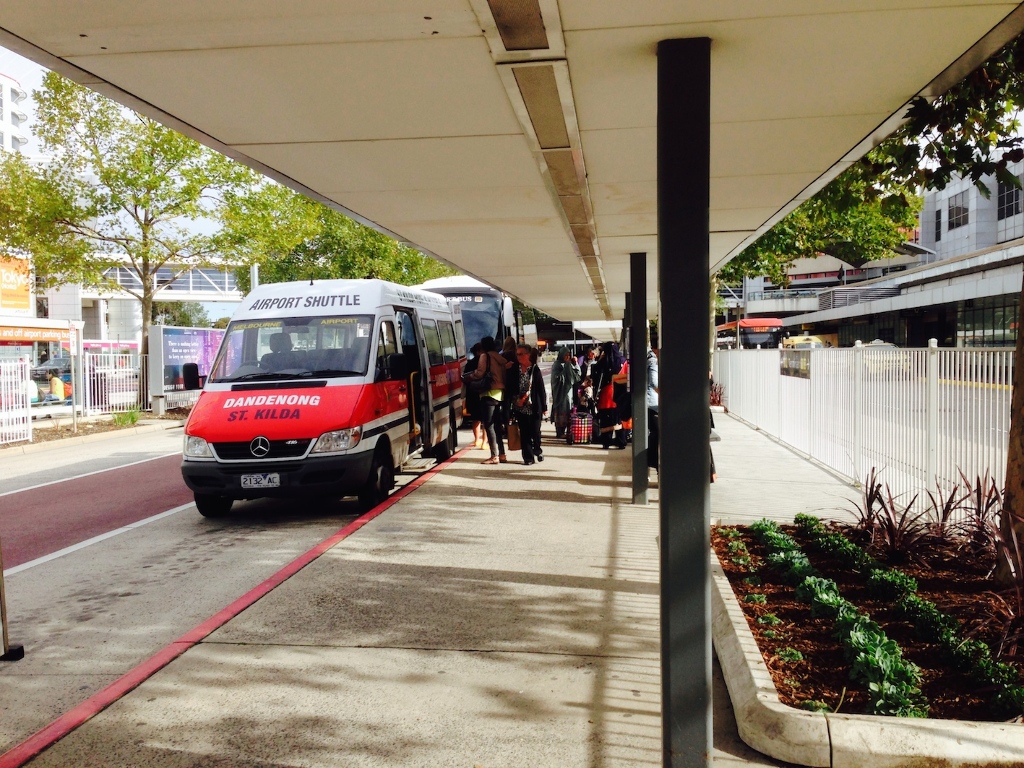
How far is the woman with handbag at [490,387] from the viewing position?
12797mm

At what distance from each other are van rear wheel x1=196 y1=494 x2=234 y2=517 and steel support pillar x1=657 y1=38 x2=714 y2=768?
22.6 ft

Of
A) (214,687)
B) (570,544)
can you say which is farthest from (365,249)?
(214,687)

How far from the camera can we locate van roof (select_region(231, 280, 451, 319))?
10141 mm

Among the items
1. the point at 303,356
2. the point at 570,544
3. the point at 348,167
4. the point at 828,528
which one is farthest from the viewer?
the point at 303,356

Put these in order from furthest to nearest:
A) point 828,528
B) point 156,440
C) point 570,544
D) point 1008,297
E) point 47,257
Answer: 1. point 1008,297
2. point 47,257
3. point 156,440
4. point 570,544
5. point 828,528

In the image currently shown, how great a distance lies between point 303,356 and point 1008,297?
33.2 m

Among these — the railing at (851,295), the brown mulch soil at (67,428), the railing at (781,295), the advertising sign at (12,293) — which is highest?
the railing at (781,295)

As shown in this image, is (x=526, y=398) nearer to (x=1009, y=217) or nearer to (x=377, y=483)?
(x=377, y=483)

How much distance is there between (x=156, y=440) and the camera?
19406 mm

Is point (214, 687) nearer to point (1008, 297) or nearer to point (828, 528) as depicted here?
point (828, 528)

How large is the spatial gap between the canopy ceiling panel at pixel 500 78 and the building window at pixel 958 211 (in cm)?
5694

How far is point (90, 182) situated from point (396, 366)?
17.6 m

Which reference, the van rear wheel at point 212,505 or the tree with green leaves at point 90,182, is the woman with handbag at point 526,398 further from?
the tree with green leaves at point 90,182

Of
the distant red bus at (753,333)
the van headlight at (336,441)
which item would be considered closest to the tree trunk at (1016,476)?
the van headlight at (336,441)
